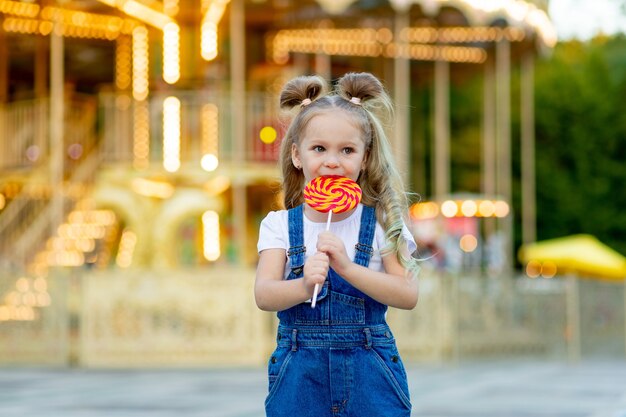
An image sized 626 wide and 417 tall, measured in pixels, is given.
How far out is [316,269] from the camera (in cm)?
385

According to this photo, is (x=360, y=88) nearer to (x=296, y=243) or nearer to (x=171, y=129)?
(x=296, y=243)

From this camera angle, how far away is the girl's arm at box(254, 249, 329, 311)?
3.86 metres

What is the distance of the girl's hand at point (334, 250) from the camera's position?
3.93 meters

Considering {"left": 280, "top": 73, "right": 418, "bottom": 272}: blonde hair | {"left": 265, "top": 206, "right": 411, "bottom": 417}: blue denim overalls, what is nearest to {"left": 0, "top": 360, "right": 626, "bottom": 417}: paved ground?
{"left": 280, "top": 73, "right": 418, "bottom": 272}: blonde hair

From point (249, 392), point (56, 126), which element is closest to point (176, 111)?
point (56, 126)

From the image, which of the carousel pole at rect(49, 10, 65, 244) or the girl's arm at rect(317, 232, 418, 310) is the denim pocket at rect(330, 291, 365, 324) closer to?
the girl's arm at rect(317, 232, 418, 310)

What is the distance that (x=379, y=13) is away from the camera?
21.7m

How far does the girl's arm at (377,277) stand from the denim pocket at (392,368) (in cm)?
15

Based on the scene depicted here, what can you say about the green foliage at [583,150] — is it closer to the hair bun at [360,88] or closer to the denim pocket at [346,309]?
the hair bun at [360,88]

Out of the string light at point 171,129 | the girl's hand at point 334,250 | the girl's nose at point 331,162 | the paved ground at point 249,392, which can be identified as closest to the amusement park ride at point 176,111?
the string light at point 171,129

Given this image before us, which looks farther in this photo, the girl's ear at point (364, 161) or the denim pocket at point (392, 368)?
the girl's ear at point (364, 161)

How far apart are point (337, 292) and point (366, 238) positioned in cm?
19

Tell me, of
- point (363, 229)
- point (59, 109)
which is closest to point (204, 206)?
point (59, 109)

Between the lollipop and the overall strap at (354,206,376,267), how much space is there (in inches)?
6.6
